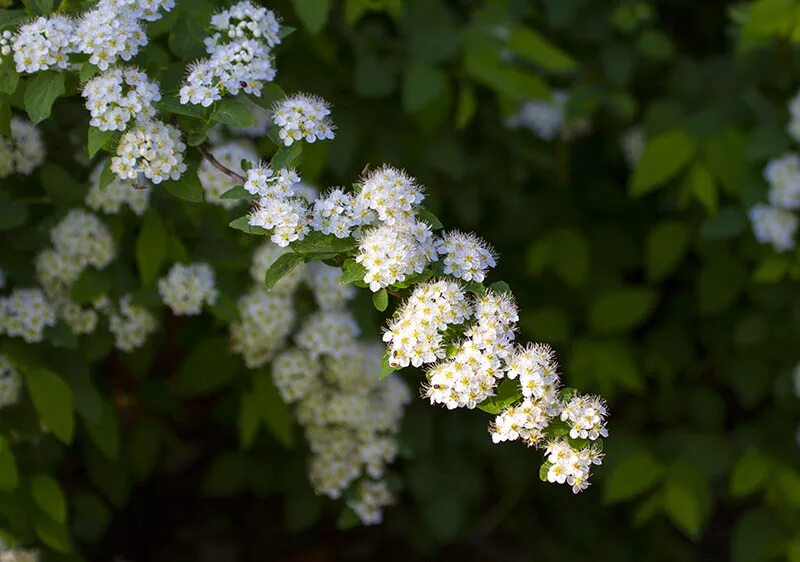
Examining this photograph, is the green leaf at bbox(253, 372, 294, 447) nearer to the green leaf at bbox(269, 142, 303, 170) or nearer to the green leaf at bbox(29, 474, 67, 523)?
the green leaf at bbox(29, 474, 67, 523)

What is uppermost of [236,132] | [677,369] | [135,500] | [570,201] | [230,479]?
[236,132]

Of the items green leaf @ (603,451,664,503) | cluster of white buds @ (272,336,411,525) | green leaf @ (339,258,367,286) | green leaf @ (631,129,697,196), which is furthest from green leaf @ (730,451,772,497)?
green leaf @ (339,258,367,286)

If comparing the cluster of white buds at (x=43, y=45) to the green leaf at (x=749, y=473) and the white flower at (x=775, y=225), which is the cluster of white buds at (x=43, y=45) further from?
the green leaf at (x=749, y=473)

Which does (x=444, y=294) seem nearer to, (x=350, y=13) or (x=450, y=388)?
(x=450, y=388)

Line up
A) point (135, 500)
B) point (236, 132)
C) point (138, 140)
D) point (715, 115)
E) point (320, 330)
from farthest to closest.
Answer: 1. point (135, 500)
2. point (715, 115)
3. point (236, 132)
4. point (320, 330)
5. point (138, 140)

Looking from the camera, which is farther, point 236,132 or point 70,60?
point 236,132

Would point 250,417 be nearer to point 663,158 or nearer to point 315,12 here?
point 315,12

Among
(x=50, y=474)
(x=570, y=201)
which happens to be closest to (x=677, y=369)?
(x=570, y=201)

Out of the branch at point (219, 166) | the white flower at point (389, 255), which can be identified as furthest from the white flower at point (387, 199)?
the branch at point (219, 166)
